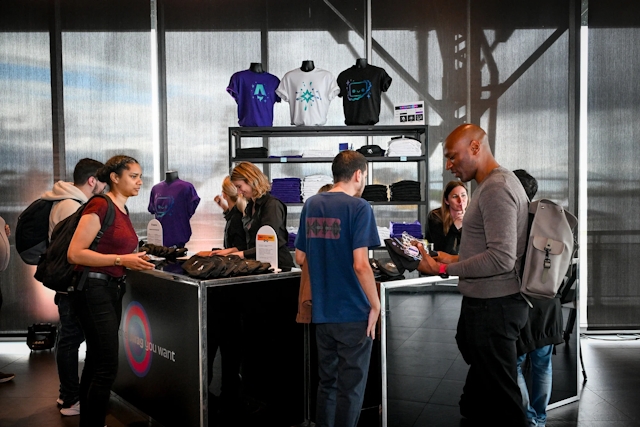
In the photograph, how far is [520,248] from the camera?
2.50 metres

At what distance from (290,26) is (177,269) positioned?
12.4 feet

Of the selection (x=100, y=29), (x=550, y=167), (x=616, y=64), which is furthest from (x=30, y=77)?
(x=616, y=64)

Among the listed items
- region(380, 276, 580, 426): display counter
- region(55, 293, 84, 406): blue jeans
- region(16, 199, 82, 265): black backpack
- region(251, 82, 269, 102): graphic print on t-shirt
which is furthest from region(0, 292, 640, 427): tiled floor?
region(251, 82, 269, 102): graphic print on t-shirt

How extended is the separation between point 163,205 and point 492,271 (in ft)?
13.7

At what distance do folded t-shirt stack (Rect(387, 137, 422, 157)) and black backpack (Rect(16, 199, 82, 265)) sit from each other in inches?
117

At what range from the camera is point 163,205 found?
Result: 19.4ft

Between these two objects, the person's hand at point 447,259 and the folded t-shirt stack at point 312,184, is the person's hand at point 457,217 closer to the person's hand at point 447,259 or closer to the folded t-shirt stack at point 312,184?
the person's hand at point 447,259

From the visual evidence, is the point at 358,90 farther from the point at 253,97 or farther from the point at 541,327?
the point at 541,327

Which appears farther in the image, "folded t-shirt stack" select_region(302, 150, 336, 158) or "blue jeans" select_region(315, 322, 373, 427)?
"folded t-shirt stack" select_region(302, 150, 336, 158)

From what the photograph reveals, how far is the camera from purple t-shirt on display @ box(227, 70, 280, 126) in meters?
5.79

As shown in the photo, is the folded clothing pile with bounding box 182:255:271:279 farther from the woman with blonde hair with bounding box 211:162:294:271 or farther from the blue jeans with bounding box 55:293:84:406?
the blue jeans with bounding box 55:293:84:406

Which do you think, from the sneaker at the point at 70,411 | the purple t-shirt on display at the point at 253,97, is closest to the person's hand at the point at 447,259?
the sneaker at the point at 70,411

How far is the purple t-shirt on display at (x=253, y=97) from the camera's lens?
19.0 feet

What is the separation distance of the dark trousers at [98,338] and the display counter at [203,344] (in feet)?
1.34
